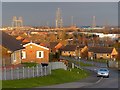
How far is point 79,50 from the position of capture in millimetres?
128125

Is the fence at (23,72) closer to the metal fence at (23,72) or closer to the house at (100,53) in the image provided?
the metal fence at (23,72)

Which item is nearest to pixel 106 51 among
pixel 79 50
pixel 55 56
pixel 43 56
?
pixel 79 50

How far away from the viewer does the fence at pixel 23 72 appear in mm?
35219

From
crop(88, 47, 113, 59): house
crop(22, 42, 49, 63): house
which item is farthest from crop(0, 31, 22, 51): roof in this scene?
crop(88, 47, 113, 59): house

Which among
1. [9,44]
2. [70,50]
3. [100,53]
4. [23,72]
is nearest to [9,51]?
[9,44]

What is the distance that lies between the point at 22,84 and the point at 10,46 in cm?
1709

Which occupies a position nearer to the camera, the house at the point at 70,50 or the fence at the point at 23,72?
the fence at the point at 23,72

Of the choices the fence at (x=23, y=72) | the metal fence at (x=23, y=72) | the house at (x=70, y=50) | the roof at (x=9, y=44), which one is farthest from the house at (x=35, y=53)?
the house at (x=70, y=50)

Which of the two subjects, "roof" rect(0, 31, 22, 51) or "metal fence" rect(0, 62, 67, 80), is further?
"roof" rect(0, 31, 22, 51)

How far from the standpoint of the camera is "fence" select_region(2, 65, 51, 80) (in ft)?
116

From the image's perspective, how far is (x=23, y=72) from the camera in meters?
37.5

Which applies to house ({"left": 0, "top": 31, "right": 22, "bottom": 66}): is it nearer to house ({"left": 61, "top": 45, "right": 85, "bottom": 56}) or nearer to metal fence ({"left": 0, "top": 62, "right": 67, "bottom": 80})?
metal fence ({"left": 0, "top": 62, "right": 67, "bottom": 80})

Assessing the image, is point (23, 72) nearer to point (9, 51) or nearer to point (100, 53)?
point (9, 51)

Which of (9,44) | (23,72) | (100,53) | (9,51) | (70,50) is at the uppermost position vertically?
(9,44)
